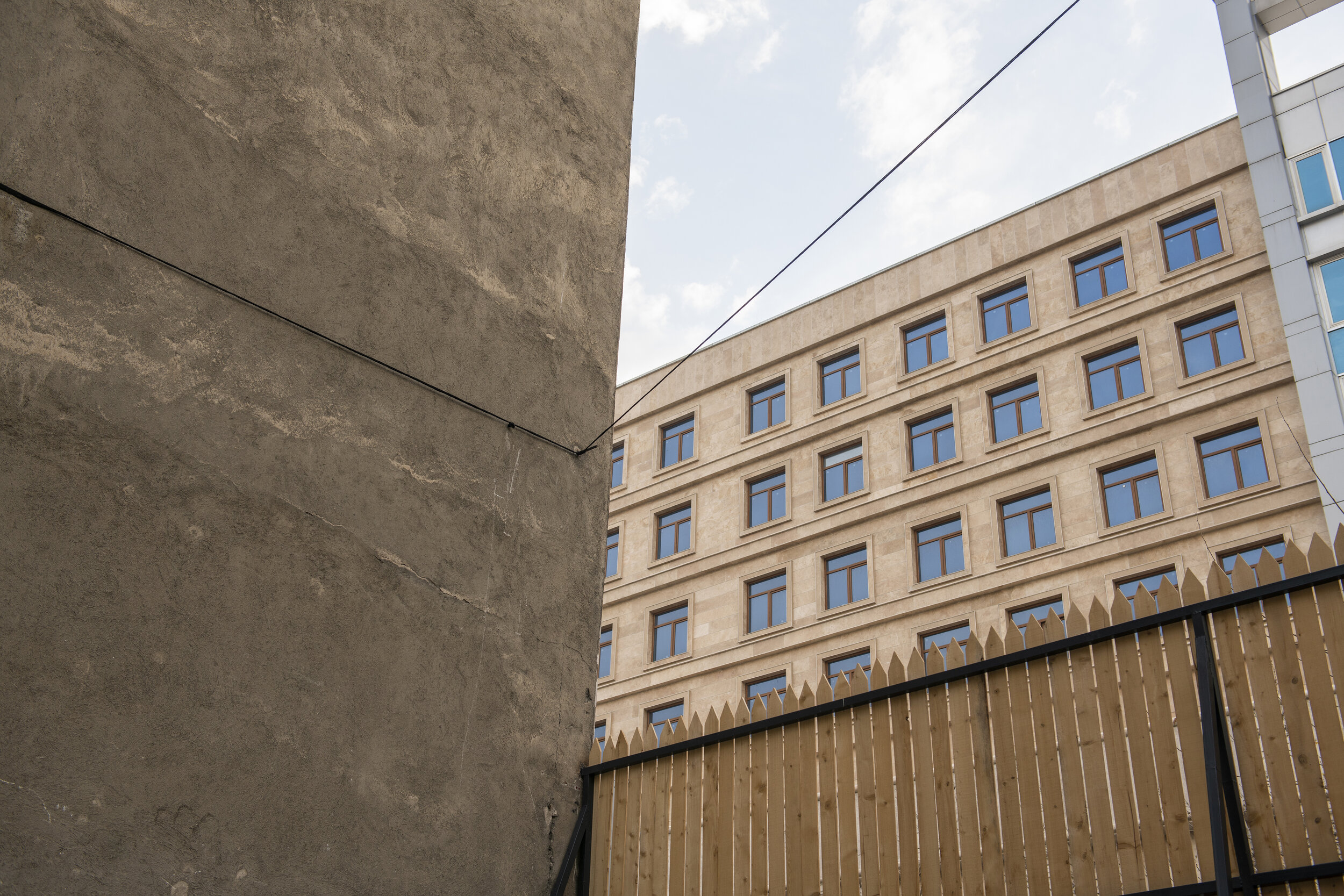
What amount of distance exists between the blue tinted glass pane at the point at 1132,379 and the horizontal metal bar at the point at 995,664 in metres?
27.2

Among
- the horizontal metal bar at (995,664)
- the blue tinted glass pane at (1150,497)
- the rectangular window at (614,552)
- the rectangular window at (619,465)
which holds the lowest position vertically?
the horizontal metal bar at (995,664)

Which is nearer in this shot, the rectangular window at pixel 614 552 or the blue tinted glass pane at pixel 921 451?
the blue tinted glass pane at pixel 921 451

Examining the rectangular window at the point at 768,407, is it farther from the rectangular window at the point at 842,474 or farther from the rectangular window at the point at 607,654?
the rectangular window at the point at 607,654

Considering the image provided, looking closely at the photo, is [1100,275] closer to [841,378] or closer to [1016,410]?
[1016,410]

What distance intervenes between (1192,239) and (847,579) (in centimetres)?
1280

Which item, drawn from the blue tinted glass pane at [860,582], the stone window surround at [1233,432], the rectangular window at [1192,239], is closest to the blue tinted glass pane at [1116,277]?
the rectangular window at [1192,239]

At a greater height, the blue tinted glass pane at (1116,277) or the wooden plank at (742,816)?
the blue tinted glass pane at (1116,277)

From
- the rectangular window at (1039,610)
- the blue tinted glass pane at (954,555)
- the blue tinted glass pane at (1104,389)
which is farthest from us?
the blue tinted glass pane at (954,555)

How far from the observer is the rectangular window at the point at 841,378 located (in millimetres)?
37531

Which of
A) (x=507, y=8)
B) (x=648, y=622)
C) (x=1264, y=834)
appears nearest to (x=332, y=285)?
(x=507, y=8)

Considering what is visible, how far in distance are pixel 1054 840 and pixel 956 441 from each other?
29.4m

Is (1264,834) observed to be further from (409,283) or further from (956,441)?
(956,441)

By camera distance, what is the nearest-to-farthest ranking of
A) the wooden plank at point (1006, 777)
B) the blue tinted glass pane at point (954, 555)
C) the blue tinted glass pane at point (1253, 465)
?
the wooden plank at point (1006, 777), the blue tinted glass pane at point (1253, 465), the blue tinted glass pane at point (954, 555)

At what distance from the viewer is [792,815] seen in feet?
21.6
